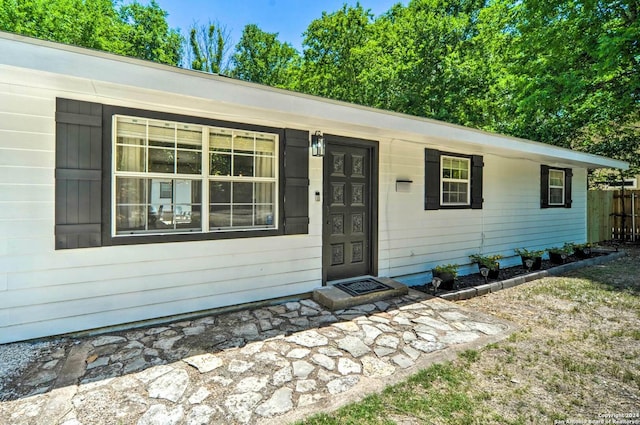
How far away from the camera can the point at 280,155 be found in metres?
4.04

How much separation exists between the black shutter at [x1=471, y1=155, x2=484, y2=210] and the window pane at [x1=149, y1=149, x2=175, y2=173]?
517 cm

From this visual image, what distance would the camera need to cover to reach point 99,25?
1512 centimetres

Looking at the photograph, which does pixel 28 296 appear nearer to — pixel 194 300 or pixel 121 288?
pixel 121 288

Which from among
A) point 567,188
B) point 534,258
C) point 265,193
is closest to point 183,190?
point 265,193

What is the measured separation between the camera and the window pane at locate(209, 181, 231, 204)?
3.69 metres

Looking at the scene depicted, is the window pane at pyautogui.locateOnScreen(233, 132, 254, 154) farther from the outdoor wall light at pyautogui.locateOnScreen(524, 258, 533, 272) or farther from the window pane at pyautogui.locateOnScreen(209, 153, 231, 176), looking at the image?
the outdoor wall light at pyautogui.locateOnScreen(524, 258, 533, 272)

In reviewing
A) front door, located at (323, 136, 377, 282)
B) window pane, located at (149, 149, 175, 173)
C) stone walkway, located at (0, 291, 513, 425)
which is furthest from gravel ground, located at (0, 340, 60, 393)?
front door, located at (323, 136, 377, 282)

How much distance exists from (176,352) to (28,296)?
4.79 feet

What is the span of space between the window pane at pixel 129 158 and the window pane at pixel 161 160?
91mm

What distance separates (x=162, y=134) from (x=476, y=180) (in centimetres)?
537

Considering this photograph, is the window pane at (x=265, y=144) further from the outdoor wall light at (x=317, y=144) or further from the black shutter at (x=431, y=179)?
the black shutter at (x=431, y=179)

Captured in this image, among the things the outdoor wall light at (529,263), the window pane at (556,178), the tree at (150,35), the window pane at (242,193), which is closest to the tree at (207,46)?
the tree at (150,35)

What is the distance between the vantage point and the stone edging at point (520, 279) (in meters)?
4.55

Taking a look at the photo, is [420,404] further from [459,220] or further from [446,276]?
[459,220]
